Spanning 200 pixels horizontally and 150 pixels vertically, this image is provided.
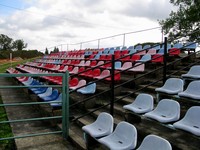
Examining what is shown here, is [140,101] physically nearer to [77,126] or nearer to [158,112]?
[158,112]

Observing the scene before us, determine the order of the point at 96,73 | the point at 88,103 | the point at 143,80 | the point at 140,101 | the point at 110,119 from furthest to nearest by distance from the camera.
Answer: the point at 96,73 → the point at 143,80 → the point at 88,103 → the point at 140,101 → the point at 110,119

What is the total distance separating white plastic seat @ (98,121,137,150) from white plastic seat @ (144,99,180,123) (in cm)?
52

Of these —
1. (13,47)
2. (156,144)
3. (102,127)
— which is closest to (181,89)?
(102,127)

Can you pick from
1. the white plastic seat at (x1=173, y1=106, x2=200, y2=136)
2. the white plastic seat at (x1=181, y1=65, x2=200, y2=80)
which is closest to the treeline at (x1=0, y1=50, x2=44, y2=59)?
the white plastic seat at (x1=181, y1=65, x2=200, y2=80)

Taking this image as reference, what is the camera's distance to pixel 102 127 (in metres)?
3.62

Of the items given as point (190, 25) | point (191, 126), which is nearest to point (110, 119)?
point (191, 126)

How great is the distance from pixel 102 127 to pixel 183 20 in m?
14.3

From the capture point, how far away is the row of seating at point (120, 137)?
8.31 ft

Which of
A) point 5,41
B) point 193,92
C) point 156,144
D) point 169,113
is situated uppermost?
point 5,41

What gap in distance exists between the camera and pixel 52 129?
517cm

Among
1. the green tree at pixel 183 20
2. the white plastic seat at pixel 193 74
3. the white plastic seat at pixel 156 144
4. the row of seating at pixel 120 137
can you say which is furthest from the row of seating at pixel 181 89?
the green tree at pixel 183 20

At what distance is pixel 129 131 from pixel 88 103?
8.33 feet

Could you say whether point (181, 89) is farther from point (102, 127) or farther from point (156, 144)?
point (156, 144)

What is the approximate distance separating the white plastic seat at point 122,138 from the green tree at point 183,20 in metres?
13.3
